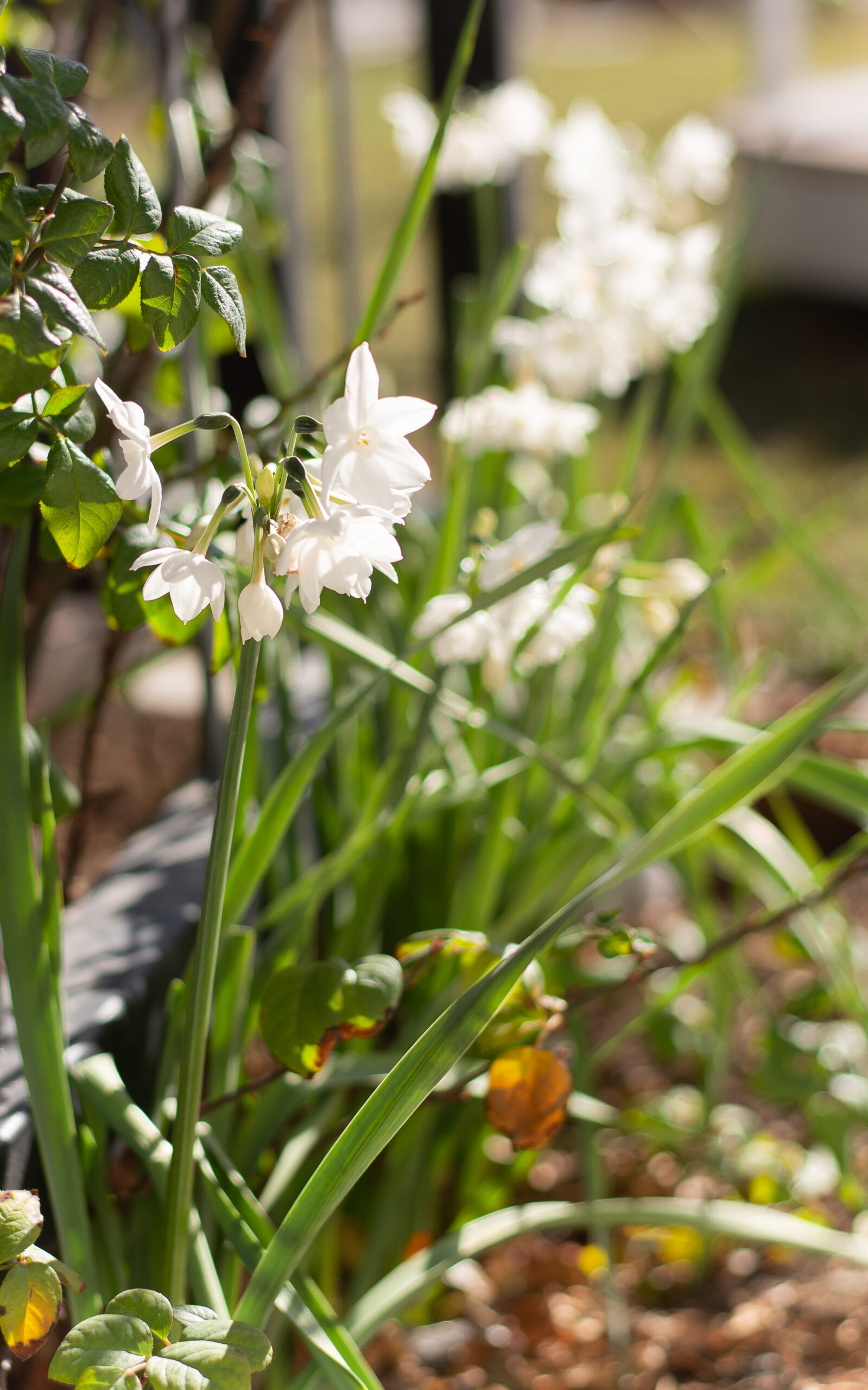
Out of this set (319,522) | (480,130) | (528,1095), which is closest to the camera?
(319,522)

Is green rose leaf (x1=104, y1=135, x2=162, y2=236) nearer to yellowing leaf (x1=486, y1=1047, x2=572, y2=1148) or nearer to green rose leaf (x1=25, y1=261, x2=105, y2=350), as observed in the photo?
green rose leaf (x1=25, y1=261, x2=105, y2=350)

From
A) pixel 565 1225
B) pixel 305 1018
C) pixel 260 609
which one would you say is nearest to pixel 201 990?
pixel 305 1018

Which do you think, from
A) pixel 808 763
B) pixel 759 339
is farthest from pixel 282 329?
pixel 759 339

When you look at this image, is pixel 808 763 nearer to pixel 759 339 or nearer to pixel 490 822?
pixel 490 822

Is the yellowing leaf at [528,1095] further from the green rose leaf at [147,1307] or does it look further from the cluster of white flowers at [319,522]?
the cluster of white flowers at [319,522]

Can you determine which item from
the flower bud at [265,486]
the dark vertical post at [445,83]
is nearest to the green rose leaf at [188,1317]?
the flower bud at [265,486]

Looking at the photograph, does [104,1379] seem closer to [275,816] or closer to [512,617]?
[275,816]

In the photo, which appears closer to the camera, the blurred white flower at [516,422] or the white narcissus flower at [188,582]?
the white narcissus flower at [188,582]
